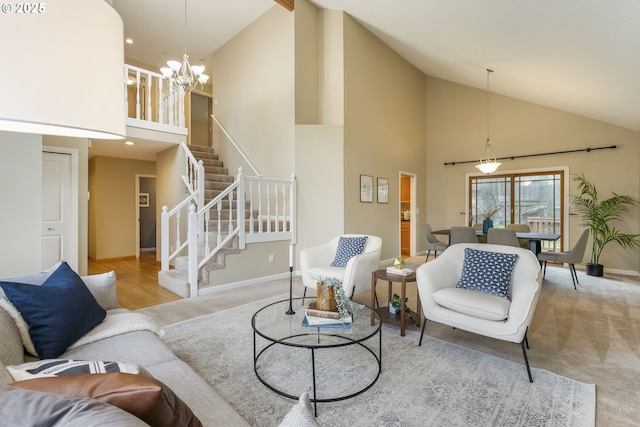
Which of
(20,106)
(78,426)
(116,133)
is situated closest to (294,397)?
(78,426)

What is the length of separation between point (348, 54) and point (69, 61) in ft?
18.2

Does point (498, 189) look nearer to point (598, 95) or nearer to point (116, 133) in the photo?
point (598, 95)

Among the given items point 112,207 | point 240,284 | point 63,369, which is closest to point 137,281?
point 240,284

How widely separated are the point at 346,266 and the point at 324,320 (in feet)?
4.69

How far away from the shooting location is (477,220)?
7.33 metres

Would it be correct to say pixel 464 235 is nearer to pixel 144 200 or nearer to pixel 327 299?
pixel 327 299

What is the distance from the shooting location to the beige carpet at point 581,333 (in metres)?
2.04

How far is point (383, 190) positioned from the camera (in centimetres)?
649

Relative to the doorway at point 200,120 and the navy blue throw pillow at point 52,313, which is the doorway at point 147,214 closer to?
the doorway at point 200,120

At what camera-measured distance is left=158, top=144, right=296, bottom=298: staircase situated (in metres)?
4.16

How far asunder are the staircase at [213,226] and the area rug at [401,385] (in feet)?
5.07

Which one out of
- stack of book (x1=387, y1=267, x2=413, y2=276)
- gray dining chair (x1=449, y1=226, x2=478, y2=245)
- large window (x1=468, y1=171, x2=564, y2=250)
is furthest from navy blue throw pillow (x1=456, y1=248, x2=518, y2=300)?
large window (x1=468, y1=171, x2=564, y2=250)

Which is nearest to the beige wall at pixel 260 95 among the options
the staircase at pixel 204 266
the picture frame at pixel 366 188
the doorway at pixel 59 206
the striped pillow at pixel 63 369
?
the staircase at pixel 204 266

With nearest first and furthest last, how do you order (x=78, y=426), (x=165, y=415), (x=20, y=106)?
(x=78, y=426), (x=20, y=106), (x=165, y=415)
